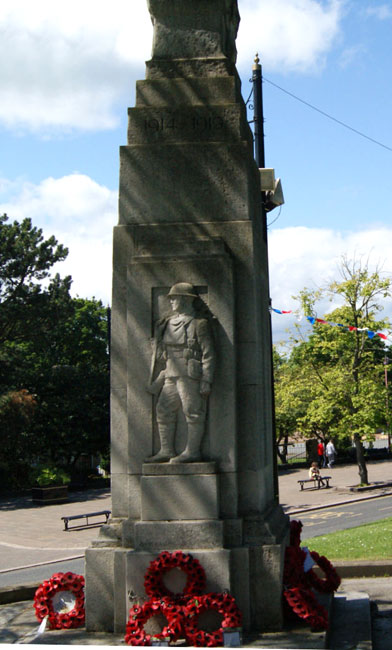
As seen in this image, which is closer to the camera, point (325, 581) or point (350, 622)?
point (350, 622)

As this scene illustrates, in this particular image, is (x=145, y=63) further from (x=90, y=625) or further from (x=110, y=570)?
(x=90, y=625)

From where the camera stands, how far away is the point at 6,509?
28438mm

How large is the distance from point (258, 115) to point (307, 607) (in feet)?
30.8

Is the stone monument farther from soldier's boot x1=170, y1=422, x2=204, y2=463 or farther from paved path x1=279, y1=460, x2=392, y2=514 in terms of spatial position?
paved path x1=279, y1=460, x2=392, y2=514

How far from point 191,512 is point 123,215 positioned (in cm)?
343

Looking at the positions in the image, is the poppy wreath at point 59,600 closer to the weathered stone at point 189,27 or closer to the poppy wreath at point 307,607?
the poppy wreath at point 307,607

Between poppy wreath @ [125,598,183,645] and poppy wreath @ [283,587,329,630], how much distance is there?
3.92ft

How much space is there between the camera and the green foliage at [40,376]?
1336 inches

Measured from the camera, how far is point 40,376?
37656 mm

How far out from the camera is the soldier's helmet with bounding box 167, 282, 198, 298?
24.9 feet

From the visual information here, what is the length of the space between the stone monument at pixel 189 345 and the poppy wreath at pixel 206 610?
18cm

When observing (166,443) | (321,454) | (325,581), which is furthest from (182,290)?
(321,454)

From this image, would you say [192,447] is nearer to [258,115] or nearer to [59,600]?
[59,600]

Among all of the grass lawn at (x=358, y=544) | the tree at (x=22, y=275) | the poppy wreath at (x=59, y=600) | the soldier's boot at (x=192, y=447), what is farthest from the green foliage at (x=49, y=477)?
the soldier's boot at (x=192, y=447)
